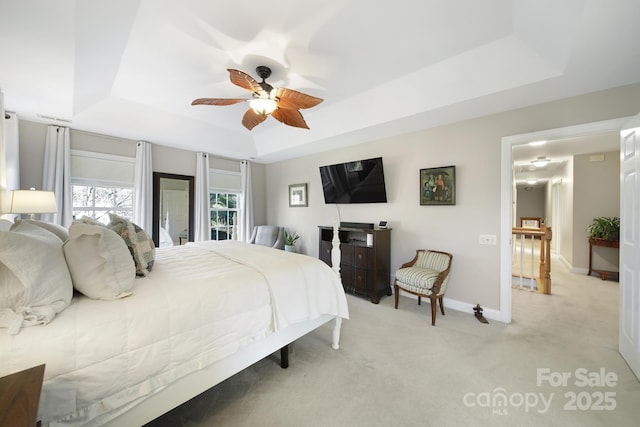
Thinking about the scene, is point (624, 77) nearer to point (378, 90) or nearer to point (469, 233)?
point (469, 233)

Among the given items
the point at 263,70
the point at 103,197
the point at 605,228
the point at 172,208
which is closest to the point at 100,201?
the point at 103,197

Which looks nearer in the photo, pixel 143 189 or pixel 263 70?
pixel 263 70

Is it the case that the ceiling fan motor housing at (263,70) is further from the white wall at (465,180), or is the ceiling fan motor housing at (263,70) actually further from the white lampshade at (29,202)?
the white lampshade at (29,202)

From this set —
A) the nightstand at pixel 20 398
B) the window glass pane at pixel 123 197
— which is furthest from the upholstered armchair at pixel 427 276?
the window glass pane at pixel 123 197

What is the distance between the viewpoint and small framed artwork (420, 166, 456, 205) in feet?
10.5

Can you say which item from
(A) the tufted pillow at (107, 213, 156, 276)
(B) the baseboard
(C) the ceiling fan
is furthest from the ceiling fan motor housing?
(B) the baseboard

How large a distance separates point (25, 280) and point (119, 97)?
127 inches

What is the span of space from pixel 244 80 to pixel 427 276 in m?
2.86

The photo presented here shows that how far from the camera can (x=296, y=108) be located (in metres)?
2.42

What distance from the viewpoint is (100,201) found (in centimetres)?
381

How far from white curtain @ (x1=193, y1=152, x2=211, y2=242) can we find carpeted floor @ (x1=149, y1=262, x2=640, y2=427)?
324 centimetres

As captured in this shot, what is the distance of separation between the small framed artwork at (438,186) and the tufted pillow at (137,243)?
3.29 meters

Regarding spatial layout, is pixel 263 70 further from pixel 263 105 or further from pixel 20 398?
pixel 20 398

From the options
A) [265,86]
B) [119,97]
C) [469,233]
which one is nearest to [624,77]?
[469,233]
